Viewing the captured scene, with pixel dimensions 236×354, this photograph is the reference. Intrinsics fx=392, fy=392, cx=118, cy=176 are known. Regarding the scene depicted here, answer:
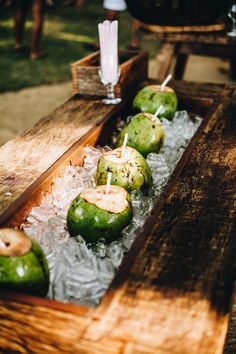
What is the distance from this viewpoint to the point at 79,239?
131cm

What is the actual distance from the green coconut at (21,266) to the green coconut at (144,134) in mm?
916

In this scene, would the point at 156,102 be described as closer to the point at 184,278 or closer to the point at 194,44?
the point at 184,278

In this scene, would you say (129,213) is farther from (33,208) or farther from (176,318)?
(176,318)

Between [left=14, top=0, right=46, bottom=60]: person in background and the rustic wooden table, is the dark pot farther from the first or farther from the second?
[left=14, top=0, right=46, bottom=60]: person in background

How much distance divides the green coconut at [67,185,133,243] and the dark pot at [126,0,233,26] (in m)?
2.28

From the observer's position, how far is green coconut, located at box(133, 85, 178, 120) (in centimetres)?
222

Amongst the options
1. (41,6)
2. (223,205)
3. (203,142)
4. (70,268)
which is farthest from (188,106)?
(41,6)

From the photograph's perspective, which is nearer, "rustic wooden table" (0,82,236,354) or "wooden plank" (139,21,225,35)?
"rustic wooden table" (0,82,236,354)

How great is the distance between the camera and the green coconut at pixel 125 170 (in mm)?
1570

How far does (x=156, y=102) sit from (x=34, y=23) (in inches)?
182

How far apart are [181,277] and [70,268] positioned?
35 centimetres

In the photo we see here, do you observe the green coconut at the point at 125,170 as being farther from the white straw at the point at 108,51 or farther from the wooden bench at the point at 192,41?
the wooden bench at the point at 192,41

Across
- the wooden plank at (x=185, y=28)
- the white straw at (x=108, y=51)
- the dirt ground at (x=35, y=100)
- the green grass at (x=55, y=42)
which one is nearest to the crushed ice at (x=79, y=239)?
the white straw at (x=108, y=51)

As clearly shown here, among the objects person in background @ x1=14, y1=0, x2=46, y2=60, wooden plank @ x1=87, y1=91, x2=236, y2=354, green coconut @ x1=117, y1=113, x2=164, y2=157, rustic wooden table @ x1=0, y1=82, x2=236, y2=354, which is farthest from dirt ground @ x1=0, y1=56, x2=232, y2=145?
wooden plank @ x1=87, y1=91, x2=236, y2=354
